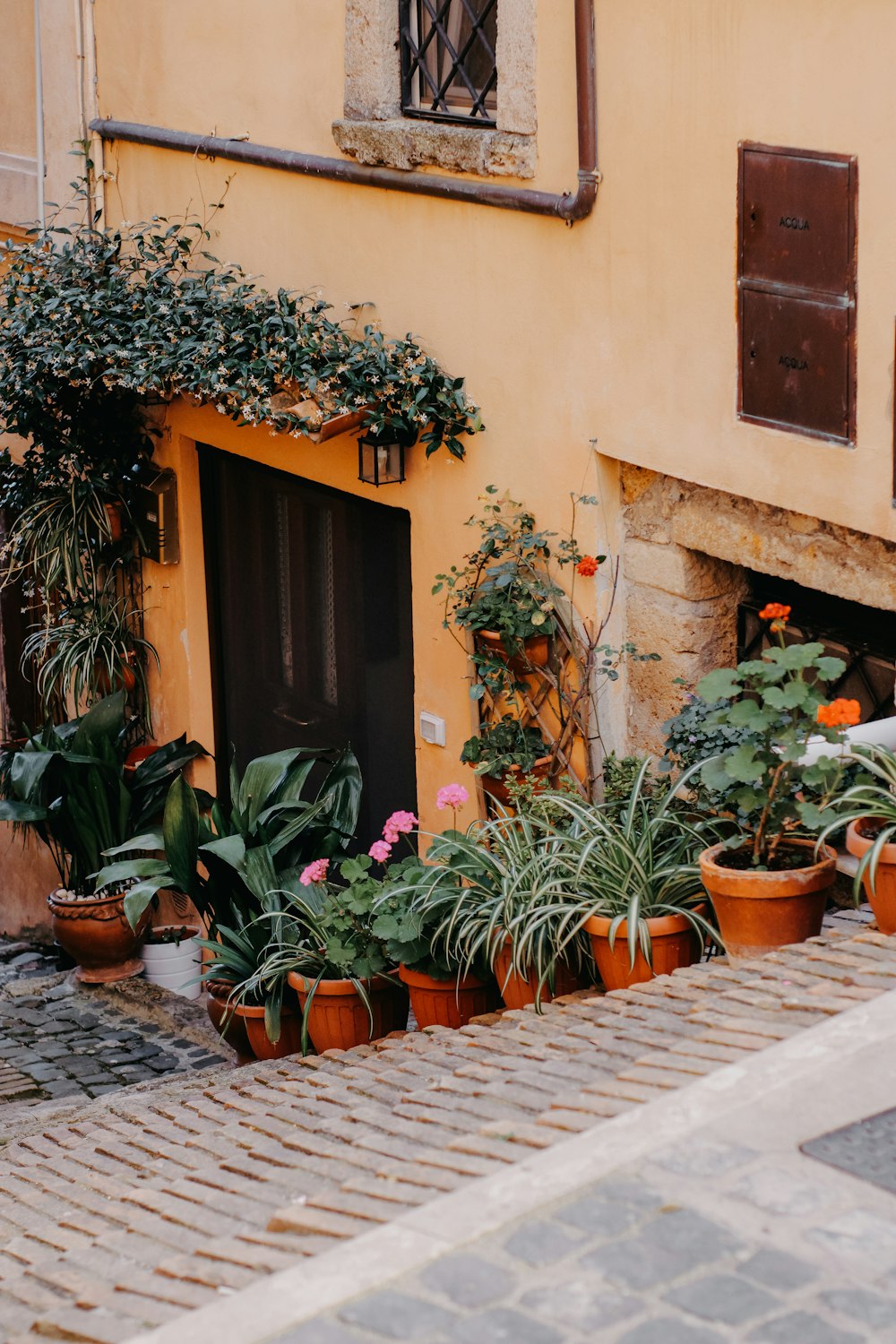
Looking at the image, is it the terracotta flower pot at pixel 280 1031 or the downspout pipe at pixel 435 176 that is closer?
the downspout pipe at pixel 435 176

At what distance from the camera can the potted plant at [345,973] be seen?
567cm

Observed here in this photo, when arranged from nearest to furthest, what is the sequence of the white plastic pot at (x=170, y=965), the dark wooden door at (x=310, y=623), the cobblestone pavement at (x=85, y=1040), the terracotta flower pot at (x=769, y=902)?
the terracotta flower pot at (x=769, y=902) < the cobblestone pavement at (x=85, y=1040) < the dark wooden door at (x=310, y=623) < the white plastic pot at (x=170, y=965)

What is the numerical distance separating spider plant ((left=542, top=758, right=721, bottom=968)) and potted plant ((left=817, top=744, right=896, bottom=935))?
Result: 0.47m

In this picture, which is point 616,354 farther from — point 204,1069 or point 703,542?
point 204,1069

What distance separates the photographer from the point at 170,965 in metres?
7.95

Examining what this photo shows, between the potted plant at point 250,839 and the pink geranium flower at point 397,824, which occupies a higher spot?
the pink geranium flower at point 397,824

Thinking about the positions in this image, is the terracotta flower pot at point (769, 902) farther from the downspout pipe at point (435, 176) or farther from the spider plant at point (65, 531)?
the spider plant at point (65, 531)

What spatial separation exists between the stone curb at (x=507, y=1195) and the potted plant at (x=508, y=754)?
260cm

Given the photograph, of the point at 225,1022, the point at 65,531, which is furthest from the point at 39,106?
the point at 225,1022

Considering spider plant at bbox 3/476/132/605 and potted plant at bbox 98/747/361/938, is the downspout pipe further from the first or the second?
potted plant at bbox 98/747/361/938

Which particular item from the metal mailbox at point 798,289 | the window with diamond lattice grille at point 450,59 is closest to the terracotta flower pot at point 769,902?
the metal mailbox at point 798,289

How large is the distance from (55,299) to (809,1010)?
15.6 feet

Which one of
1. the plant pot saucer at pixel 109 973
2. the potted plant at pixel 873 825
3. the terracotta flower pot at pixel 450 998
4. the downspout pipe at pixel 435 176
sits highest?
the downspout pipe at pixel 435 176

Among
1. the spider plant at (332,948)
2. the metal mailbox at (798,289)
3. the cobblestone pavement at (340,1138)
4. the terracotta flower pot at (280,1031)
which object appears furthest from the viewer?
the terracotta flower pot at (280,1031)
